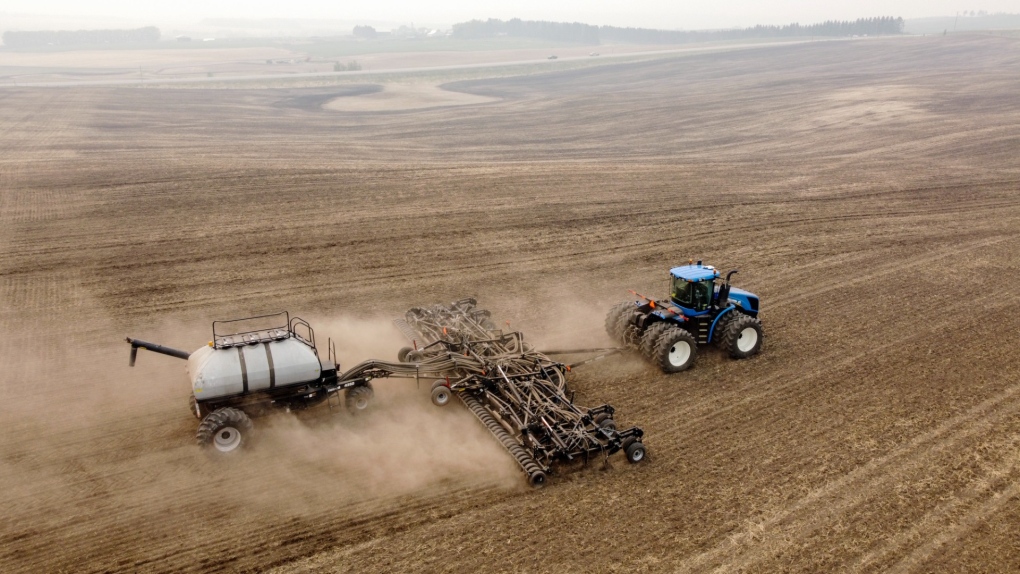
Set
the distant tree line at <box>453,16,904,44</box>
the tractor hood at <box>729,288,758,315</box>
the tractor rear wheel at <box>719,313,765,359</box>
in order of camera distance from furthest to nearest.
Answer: the distant tree line at <box>453,16,904,44</box> < the tractor hood at <box>729,288,758,315</box> < the tractor rear wheel at <box>719,313,765,359</box>

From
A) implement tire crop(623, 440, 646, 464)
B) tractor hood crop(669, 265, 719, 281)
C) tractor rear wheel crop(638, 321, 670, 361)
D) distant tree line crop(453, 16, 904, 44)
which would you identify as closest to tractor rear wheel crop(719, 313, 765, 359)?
tractor hood crop(669, 265, 719, 281)

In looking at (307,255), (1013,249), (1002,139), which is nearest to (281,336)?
(307,255)

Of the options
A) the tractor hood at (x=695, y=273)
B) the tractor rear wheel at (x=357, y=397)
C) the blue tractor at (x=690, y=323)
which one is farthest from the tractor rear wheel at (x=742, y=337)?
the tractor rear wheel at (x=357, y=397)

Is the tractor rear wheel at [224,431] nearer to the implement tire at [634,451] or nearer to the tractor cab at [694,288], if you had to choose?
the implement tire at [634,451]

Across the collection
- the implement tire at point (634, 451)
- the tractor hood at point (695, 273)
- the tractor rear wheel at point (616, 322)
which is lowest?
the implement tire at point (634, 451)

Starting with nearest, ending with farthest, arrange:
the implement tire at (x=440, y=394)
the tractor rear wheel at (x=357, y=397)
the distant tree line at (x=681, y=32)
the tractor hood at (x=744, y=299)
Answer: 1. the tractor rear wheel at (x=357, y=397)
2. the implement tire at (x=440, y=394)
3. the tractor hood at (x=744, y=299)
4. the distant tree line at (x=681, y=32)

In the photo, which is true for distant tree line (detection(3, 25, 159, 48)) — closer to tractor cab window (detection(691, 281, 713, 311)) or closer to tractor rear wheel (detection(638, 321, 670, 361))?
tractor rear wheel (detection(638, 321, 670, 361))

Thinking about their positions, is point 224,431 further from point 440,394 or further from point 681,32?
point 681,32
